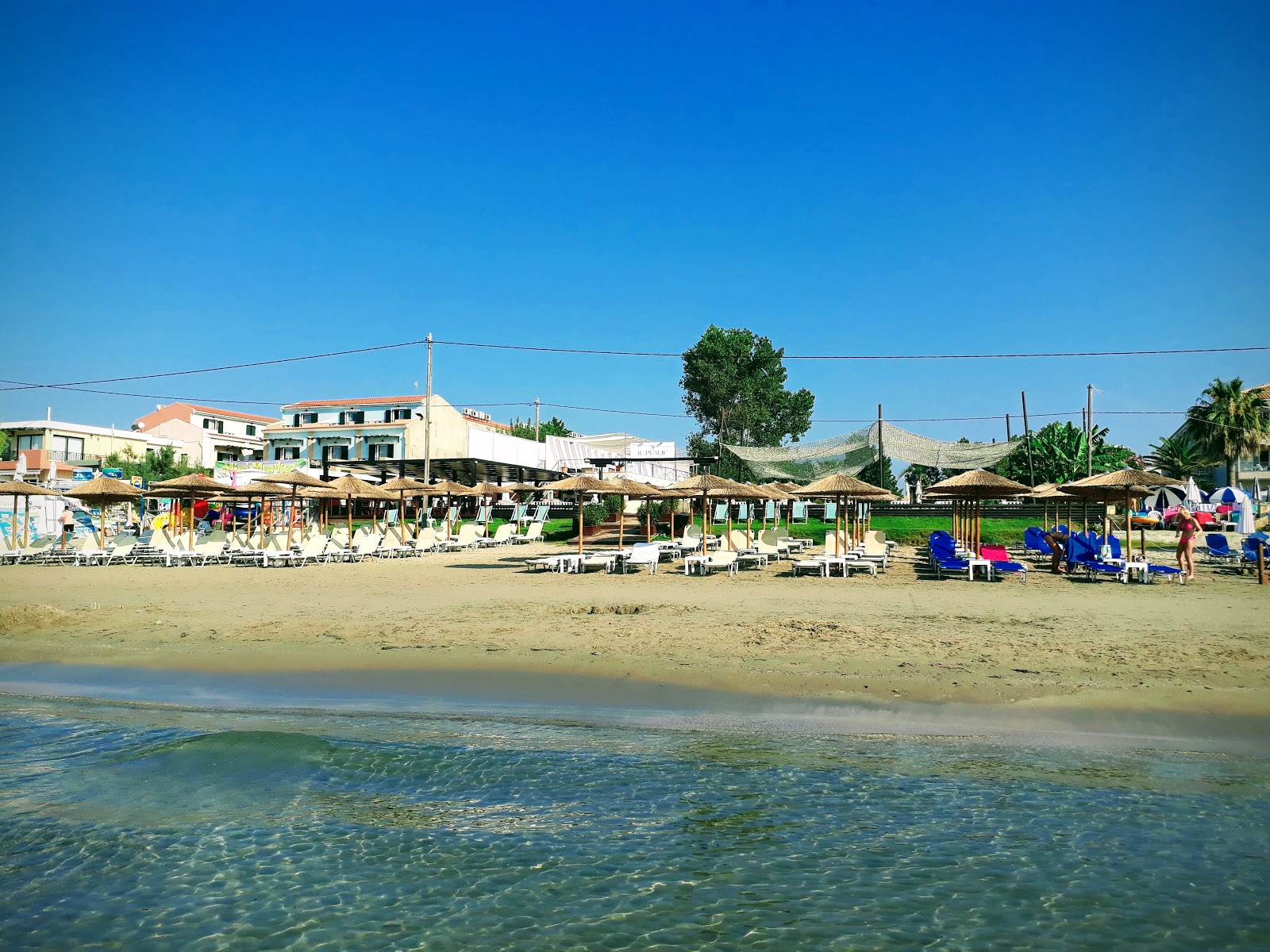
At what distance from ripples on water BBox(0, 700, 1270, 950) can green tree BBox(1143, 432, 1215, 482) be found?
163 feet

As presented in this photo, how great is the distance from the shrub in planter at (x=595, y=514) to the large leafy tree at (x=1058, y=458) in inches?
744

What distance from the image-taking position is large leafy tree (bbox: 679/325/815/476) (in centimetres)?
4822

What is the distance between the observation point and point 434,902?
449 centimetres

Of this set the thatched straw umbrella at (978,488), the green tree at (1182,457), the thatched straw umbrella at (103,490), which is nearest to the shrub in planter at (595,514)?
the thatched straw umbrella at (103,490)

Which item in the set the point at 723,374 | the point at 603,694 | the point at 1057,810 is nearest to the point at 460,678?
the point at 603,694

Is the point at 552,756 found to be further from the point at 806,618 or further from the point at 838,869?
the point at 806,618

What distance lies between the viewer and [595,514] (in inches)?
1337

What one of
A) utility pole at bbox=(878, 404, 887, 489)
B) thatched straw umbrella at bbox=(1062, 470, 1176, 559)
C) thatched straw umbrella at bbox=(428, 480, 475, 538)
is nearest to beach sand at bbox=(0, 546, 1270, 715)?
thatched straw umbrella at bbox=(1062, 470, 1176, 559)

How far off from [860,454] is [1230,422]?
26679 mm

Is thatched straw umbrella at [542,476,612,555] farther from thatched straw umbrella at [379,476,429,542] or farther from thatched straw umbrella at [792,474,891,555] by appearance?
thatched straw umbrella at [379,476,429,542]

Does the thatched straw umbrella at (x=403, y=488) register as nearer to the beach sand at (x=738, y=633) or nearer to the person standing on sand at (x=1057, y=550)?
the beach sand at (x=738, y=633)

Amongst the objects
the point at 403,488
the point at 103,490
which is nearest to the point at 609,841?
the point at 403,488

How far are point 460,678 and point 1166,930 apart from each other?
20.5ft

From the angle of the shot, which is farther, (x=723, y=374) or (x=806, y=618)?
(x=723, y=374)
